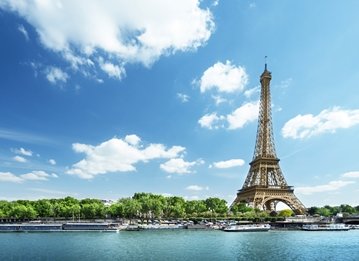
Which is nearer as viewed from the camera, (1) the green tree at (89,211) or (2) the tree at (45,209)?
(1) the green tree at (89,211)

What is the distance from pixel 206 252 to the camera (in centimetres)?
3816

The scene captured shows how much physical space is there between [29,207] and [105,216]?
2010cm

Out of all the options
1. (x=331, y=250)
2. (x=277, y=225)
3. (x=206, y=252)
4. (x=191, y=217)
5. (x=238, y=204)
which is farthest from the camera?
(x=238, y=204)

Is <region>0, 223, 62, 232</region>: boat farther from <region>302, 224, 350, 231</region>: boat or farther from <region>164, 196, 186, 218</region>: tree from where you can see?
<region>302, 224, 350, 231</region>: boat

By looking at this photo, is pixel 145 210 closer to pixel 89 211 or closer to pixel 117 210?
pixel 117 210

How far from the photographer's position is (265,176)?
99438 mm

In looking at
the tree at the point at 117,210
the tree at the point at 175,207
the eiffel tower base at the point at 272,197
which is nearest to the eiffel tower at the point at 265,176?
the eiffel tower base at the point at 272,197

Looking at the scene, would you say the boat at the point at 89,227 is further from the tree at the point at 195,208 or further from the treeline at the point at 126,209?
the tree at the point at 195,208

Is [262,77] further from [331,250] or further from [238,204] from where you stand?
[331,250]

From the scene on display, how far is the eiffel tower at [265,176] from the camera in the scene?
96.5 metres

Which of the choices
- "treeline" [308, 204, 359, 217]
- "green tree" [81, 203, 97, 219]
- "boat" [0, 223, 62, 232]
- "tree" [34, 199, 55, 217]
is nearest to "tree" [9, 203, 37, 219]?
"tree" [34, 199, 55, 217]

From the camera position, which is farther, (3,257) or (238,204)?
(238,204)

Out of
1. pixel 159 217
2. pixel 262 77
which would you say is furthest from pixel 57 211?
pixel 262 77

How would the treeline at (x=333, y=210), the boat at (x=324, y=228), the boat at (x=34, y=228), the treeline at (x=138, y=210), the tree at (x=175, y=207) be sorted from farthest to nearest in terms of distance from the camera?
1. the treeline at (x=333, y=210)
2. the tree at (x=175, y=207)
3. the treeline at (x=138, y=210)
4. the boat at (x=324, y=228)
5. the boat at (x=34, y=228)
